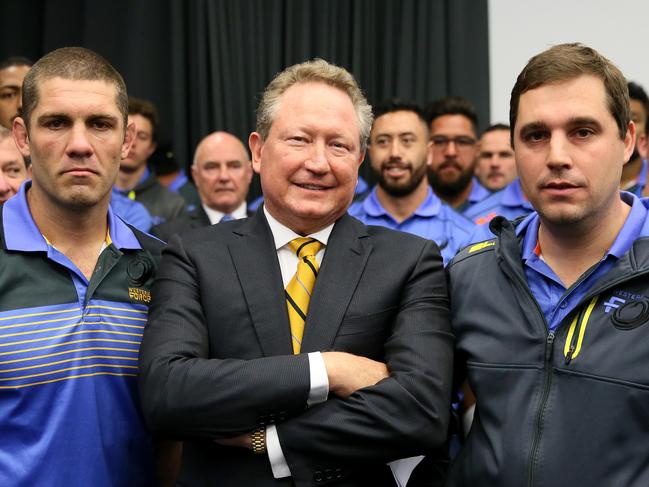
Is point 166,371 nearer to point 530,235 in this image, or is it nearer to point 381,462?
point 381,462

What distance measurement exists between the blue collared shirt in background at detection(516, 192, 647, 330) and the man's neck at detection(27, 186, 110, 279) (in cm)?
99

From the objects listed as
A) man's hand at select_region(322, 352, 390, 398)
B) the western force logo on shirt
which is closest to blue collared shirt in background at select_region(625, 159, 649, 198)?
the western force logo on shirt

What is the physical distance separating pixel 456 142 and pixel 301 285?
123 inches

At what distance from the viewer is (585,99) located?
1678 mm

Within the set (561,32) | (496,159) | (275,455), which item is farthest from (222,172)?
(275,455)

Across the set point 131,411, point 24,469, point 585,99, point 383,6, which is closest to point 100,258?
point 131,411

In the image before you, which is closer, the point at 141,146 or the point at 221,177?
the point at 221,177

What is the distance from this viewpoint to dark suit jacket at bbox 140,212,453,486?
62.2 inches

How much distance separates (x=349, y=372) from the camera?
1631 millimetres

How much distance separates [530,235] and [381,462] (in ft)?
1.96

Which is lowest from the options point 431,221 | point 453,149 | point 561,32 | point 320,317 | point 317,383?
point 317,383

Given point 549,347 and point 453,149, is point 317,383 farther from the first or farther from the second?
point 453,149

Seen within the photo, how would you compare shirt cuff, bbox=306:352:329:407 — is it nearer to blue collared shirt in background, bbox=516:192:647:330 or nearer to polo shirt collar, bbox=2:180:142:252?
blue collared shirt in background, bbox=516:192:647:330

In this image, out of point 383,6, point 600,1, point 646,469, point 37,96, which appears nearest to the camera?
point 646,469
